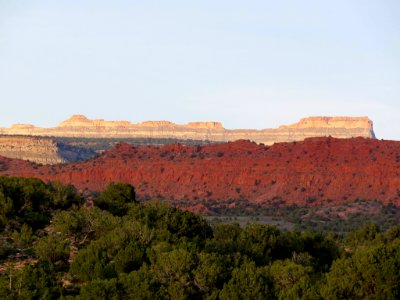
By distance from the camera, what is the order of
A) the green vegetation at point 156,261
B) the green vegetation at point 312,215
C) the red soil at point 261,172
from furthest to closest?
1. the red soil at point 261,172
2. the green vegetation at point 312,215
3. the green vegetation at point 156,261

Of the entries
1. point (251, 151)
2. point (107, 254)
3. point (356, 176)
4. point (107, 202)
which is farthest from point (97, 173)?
point (107, 254)

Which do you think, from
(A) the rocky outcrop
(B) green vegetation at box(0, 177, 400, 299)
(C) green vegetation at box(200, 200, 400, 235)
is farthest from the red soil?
(B) green vegetation at box(0, 177, 400, 299)

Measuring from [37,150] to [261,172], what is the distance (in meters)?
55.4

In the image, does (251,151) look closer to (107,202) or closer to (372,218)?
(372,218)

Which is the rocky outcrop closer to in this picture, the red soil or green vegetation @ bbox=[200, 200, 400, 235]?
Result: the red soil

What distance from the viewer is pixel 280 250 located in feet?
153

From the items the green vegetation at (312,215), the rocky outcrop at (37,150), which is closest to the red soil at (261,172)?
the green vegetation at (312,215)

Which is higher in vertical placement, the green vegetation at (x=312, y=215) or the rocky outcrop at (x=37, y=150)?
the rocky outcrop at (x=37, y=150)

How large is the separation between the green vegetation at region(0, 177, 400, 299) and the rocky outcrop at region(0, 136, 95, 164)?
112 meters

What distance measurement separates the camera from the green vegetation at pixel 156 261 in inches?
1353

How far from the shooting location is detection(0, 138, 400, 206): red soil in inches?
4370

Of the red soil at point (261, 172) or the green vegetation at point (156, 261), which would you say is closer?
the green vegetation at point (156, 261)

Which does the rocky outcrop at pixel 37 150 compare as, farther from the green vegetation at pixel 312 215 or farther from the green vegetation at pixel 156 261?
the green vegetation at pixel 156 261

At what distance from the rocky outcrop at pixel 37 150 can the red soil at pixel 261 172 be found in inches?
1310
